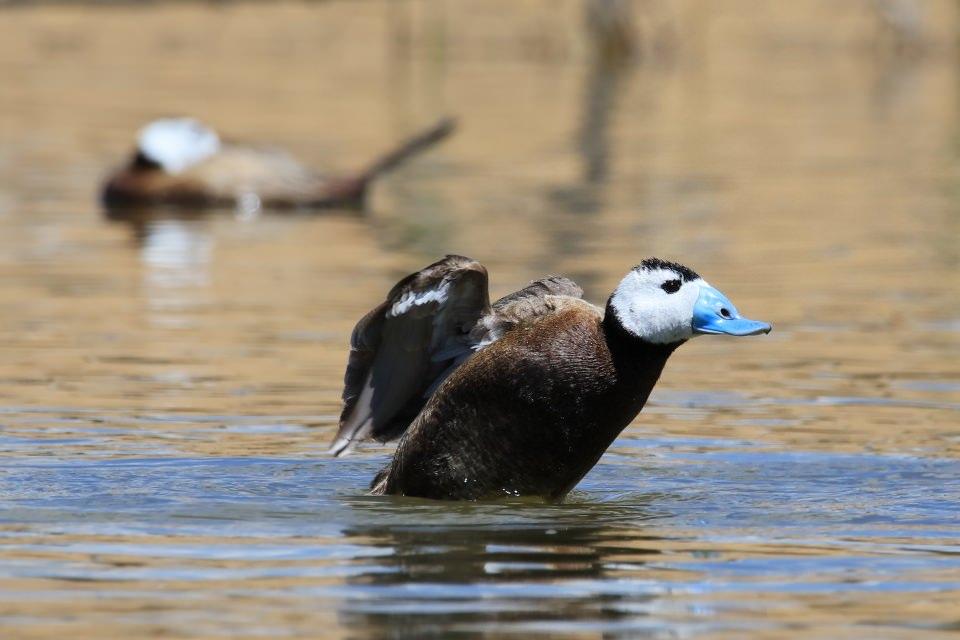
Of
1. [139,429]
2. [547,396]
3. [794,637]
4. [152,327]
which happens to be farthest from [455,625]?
[152,327]

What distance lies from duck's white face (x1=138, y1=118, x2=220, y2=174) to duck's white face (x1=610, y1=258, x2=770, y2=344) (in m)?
10.3

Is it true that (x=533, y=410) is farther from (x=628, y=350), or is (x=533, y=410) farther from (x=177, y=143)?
(x=177, y=143)

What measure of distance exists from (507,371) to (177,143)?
33.4 feet

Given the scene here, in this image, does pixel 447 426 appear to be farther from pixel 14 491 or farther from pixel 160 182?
pixel 160 182

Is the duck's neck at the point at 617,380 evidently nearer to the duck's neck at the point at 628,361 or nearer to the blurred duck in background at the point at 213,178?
the duck's neck at the point at 628,361

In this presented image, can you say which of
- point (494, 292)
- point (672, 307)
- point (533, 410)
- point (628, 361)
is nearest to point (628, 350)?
point (628, 361)

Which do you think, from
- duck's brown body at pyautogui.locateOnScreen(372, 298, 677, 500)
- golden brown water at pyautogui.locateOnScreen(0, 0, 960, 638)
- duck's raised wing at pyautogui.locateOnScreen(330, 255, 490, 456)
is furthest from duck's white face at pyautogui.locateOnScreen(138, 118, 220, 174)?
duck's brown body at pyautogui.locateOnScreen(372, 298, 677, 500)

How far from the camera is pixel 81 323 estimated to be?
1146cm

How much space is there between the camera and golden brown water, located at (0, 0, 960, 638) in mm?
6027

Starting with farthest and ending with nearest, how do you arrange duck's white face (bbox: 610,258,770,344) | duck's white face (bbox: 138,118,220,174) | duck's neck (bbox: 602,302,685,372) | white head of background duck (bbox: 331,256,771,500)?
duck's white face (bbox: 138,118,220,174) < duck's neck (bbox: 602,302,685,372) < white head of background duck (bbox: 331,256,771,500) < duck's white face (bbox: 610,258,770,344)

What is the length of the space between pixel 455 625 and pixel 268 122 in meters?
18.0

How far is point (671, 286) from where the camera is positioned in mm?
6930

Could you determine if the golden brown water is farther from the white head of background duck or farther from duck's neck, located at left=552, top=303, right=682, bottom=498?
duck's neck, located at left=552, top=303, right=682, bottom=498

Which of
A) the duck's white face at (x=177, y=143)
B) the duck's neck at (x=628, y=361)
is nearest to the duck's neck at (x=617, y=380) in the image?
the duck's neck at (x=628, y=361)
